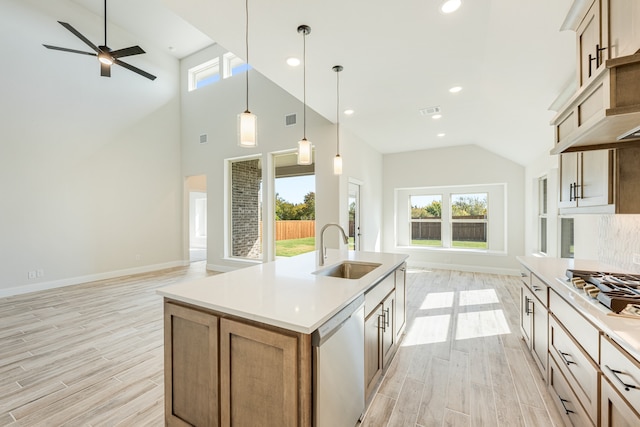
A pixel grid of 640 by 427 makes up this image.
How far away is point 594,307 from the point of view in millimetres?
1365

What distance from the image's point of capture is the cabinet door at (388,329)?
85.0 inches

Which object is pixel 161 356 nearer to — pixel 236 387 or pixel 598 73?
pixel 236 387

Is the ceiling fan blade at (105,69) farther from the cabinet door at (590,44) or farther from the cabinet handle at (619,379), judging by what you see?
the cabinet handle at (619,379)

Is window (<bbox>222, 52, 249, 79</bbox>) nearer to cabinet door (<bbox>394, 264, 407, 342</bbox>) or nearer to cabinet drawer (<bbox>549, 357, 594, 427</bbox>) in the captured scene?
cabinet door (<bbox>394, 264, 407, 342</bbox>)

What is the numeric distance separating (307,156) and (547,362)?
8.62ft

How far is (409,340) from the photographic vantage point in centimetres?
290

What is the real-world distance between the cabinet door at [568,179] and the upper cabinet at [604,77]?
42 cm

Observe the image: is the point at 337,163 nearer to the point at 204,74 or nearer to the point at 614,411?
the point at 614,411

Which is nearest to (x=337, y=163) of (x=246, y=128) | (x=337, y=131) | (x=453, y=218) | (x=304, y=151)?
(x=304, y=151)

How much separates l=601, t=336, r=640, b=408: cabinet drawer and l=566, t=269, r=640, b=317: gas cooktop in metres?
0.22

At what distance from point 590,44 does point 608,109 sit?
90 centimetres

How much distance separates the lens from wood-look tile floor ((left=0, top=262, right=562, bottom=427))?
183 cm

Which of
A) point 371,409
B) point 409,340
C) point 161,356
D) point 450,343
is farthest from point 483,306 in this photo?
point 161,356

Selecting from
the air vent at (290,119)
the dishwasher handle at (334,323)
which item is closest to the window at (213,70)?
the air vent at (290,119)
